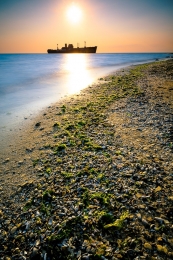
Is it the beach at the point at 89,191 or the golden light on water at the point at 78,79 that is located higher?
the golden light on water at the point at 78,79

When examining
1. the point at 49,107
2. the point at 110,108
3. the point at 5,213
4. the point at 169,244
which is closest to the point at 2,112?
the point at 49,107

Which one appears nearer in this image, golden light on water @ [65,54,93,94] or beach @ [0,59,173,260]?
beach @ [0,59,173,260]

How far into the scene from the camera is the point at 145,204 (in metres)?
5.11

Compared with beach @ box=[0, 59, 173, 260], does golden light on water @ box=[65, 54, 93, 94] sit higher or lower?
higher

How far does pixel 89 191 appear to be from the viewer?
5.74m

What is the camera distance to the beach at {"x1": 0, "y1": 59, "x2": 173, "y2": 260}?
13.9 ft

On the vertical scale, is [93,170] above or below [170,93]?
below

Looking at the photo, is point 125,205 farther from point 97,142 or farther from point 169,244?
point 97,142

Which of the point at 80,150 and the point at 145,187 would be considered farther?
the point at 80,150

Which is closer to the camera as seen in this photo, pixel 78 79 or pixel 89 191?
pixel 89 191

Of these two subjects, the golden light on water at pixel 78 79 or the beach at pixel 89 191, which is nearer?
the beach at pixel 89 191

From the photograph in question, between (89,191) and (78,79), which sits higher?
(78,79)

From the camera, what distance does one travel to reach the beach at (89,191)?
424 cm

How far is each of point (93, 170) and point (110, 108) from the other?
7.75 m
